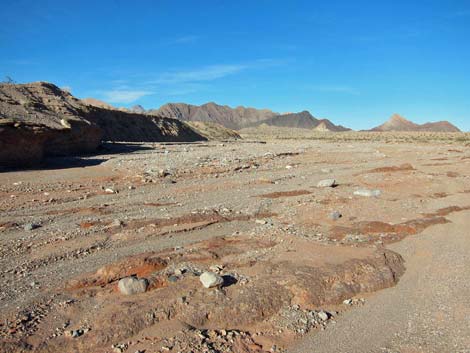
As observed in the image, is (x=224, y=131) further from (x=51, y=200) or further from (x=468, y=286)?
(x=468, y=286)

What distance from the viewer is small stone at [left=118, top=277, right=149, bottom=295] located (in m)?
5.84

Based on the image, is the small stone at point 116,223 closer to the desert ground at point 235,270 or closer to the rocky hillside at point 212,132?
the desert ground at point 235,270

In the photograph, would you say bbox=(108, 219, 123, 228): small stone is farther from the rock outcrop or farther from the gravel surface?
the rock outcrop

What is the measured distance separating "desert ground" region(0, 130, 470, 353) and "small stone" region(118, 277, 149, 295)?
0.07 meters

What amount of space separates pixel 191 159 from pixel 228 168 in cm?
346

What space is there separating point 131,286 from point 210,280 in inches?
44.4

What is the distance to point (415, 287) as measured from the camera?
6602 millimetres

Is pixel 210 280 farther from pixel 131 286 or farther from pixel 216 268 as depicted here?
pixel 131 286

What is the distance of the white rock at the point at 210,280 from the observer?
5.97 meters

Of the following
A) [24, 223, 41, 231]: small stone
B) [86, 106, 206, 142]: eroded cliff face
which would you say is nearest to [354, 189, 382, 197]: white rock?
[24, 223, 41, 231]: small stone

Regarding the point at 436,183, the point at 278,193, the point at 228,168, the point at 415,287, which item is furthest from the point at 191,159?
the point at 415,287

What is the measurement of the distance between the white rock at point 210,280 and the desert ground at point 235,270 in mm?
112

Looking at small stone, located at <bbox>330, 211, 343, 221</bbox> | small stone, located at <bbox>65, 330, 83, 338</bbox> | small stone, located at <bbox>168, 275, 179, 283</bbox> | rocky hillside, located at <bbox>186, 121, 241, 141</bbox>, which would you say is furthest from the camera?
rocky hillside, located at <bbox>186, 121, 241, 141</bbox>

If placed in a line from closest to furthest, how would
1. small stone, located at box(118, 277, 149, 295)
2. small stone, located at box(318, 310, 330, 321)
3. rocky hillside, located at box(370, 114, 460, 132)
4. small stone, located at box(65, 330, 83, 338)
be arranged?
small stone, located at box(65, 330, 83, 338), small stone, located at box(318, 310, 330, 321), small stone, located at box(118, 277, 149, 295), rocky hillside, located at box(370, 114, 460, 132)
